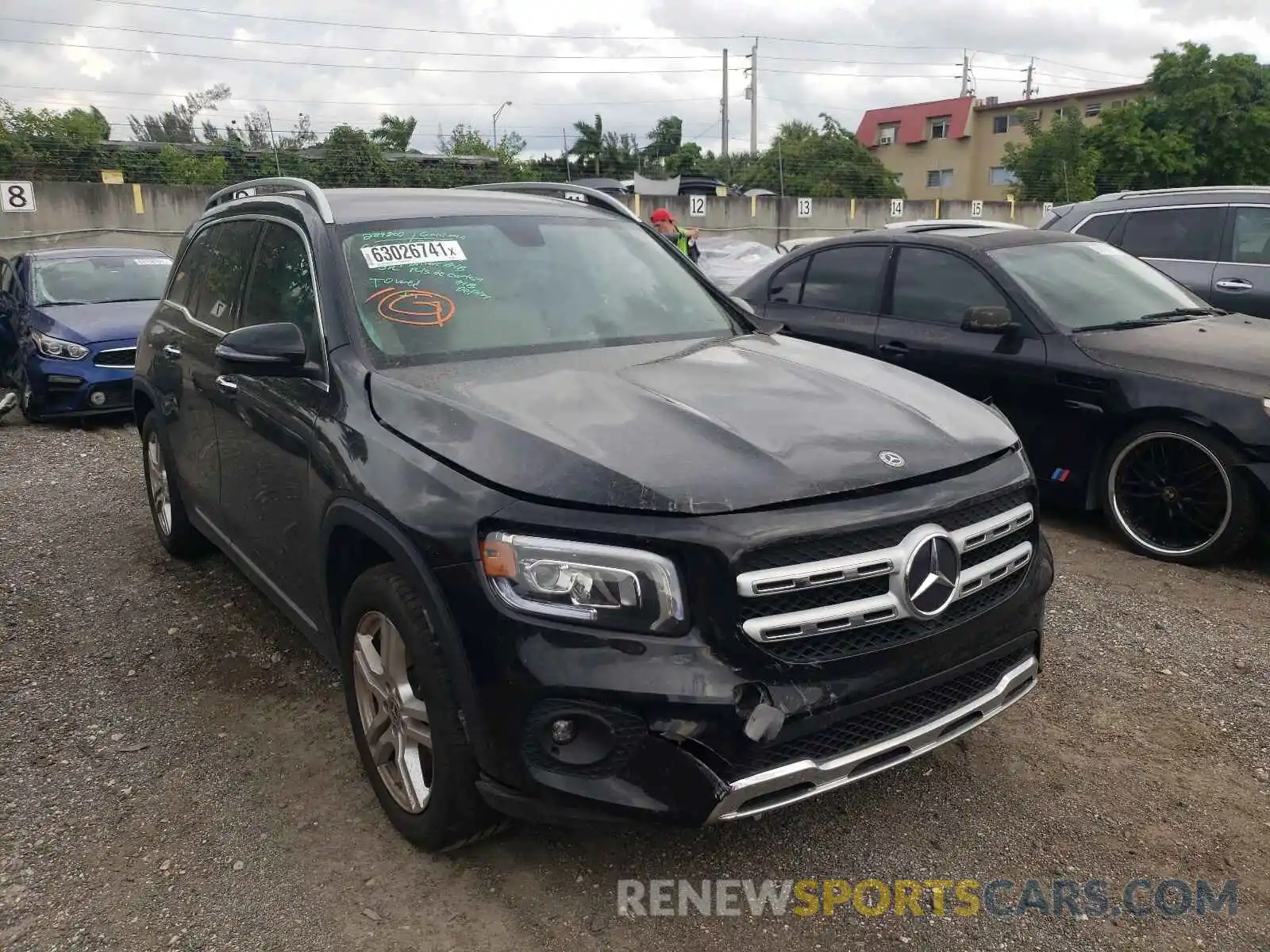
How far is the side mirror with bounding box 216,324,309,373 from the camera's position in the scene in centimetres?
306

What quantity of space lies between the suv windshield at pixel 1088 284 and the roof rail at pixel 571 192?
2489 millimetres

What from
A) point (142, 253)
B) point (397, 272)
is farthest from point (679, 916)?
point (142, 253)

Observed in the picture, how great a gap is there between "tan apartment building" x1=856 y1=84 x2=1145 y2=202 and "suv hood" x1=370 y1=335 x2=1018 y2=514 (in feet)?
189

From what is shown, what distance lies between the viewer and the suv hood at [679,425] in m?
2.36

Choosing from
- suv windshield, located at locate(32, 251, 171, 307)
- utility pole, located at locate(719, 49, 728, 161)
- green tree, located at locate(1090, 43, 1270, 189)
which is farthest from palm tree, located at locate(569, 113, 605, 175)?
suv windshield, located at locate(32, 251, 171, 307)

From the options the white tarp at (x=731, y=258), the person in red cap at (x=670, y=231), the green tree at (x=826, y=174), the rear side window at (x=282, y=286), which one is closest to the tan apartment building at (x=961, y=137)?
the green tree at (x=826, y=174)

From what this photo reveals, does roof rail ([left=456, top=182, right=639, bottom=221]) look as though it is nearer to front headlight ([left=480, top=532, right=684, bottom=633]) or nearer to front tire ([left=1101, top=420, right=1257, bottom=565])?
front headlight ([left=480, top=532, right=684, bottom=633])

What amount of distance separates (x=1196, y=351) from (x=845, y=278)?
7.45ft

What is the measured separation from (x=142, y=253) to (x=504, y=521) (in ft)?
32.0

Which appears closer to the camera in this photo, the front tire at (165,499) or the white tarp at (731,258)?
the front tire at (165,499)

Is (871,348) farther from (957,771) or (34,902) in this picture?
(34,902)

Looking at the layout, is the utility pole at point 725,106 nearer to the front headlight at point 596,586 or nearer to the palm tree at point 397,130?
the palm tree at point 397,130

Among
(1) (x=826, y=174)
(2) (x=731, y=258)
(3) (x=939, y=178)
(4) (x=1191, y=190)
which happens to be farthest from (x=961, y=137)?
(4) (x=1191, y=190)

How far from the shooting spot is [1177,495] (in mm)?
4809
